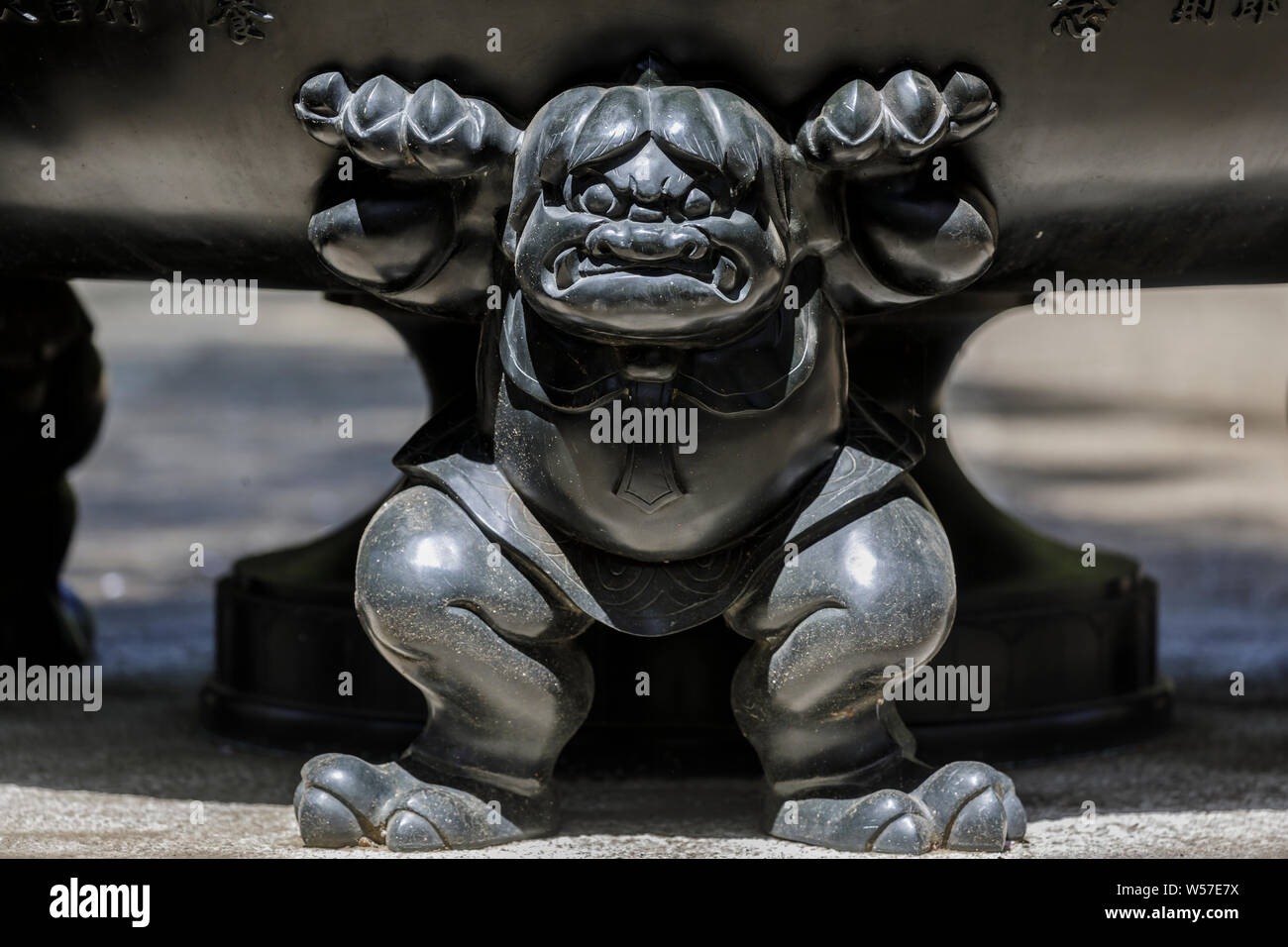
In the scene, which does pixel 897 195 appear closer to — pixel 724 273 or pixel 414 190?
pixel 724 273

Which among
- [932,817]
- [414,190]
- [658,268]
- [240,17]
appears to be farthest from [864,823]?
[240,17]

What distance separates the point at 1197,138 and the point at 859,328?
38cm

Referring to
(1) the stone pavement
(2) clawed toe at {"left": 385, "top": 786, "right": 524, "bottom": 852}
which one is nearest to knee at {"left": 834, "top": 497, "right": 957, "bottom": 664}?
(1) the stone pavement

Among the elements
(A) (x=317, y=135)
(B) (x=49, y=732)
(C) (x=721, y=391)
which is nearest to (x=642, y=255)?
(C) (x=721, y=391)

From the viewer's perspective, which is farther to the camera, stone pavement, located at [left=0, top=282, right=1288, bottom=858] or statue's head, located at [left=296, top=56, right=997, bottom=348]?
stone pavement, located at [left=0, top=282, right=1288, bottom=858]

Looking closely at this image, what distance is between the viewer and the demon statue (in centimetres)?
104

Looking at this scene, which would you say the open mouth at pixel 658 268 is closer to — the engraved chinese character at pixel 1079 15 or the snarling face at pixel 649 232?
the snarling face at pixel 649 232

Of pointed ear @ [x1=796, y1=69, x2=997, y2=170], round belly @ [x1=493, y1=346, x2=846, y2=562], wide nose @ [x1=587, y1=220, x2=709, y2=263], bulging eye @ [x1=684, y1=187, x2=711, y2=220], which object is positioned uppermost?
pointed ear @ [x1=796, y1=69, x2=997, y2=170]

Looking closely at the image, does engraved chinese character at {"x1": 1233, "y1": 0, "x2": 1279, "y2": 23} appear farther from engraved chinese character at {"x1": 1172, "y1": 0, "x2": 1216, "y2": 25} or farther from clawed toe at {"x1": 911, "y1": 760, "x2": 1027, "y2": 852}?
clawed toe at {"x1": 911, "y1": 760, "x2": 1027, "y2": 852}

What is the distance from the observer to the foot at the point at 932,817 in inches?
43.6

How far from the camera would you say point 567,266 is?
41.2 inches

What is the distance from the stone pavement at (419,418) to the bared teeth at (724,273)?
13.7 inches

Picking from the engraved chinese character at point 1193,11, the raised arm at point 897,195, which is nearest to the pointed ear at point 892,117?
the raised arm at point 897,195

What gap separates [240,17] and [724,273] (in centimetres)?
30
